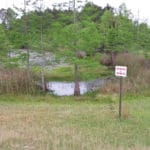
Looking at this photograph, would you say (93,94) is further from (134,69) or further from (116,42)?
(116,42)

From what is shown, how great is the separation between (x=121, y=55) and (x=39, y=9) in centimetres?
1265

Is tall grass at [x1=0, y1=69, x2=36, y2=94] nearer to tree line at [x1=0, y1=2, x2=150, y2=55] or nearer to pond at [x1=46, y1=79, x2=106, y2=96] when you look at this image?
tree line at [x1=0, y1=2, x2=150, y2=55]

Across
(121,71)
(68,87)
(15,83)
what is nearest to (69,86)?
(68,87)

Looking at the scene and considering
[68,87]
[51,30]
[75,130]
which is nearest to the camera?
[75,130]

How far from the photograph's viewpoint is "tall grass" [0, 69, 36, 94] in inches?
797

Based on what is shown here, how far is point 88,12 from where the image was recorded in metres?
23.8

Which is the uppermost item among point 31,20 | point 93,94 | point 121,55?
point 31,20

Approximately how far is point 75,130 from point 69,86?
58.2 feet

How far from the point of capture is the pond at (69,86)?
2431cm

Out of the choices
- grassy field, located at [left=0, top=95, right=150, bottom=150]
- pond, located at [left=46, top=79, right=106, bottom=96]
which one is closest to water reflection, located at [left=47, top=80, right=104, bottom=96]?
pond, located at [left=46, top=79, right=106, bottom=96]

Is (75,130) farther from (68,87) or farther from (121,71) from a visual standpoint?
(68,87)

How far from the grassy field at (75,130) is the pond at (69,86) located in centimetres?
1072

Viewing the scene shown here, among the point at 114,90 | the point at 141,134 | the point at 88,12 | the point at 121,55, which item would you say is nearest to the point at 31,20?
the point at 88,12

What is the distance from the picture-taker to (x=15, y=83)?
20.4 meters
